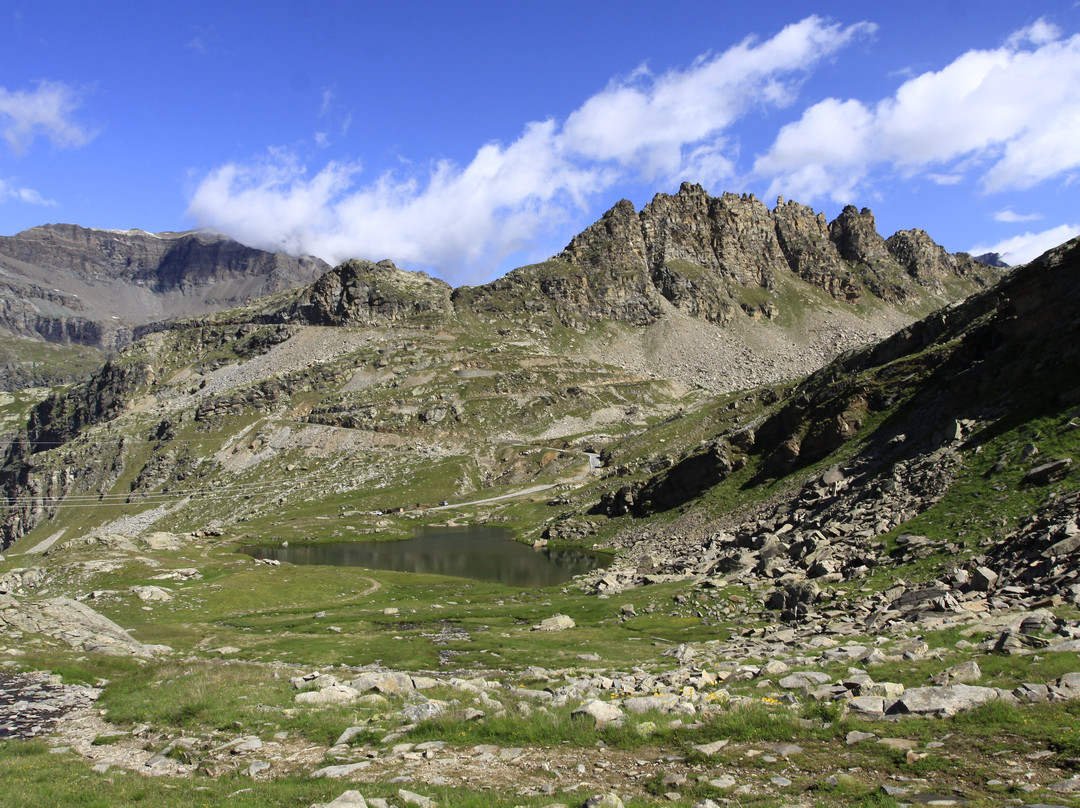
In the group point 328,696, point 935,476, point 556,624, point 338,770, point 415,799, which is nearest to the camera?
point 415,799

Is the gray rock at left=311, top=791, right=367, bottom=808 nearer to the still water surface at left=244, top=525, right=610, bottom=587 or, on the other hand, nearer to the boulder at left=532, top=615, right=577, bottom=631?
the boulder at left=532, top=615, right=577, bottom=631

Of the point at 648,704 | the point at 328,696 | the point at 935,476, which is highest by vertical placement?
the point at 935,476

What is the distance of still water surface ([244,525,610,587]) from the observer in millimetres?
95688

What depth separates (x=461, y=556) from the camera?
386ft

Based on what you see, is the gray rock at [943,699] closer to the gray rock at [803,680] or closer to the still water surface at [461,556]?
the gray rock at [803,680]

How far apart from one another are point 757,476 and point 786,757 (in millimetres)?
71189

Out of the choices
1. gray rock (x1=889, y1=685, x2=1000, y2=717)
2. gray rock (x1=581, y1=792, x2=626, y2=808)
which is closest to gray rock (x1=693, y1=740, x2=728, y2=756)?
gray rock (x1=581, y1=792, x2=626, y2=808)

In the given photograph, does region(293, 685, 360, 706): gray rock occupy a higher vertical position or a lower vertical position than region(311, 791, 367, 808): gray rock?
lower

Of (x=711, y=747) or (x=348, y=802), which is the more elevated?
(x=348, y=802)

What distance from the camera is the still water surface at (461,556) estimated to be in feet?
314

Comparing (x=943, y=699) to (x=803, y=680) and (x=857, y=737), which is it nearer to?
(x=857, y=737)

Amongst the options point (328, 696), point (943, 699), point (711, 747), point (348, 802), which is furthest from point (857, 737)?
point (328, 696)

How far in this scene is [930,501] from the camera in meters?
43.9

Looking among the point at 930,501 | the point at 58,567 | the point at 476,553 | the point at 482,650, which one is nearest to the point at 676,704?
the point at 482,650
